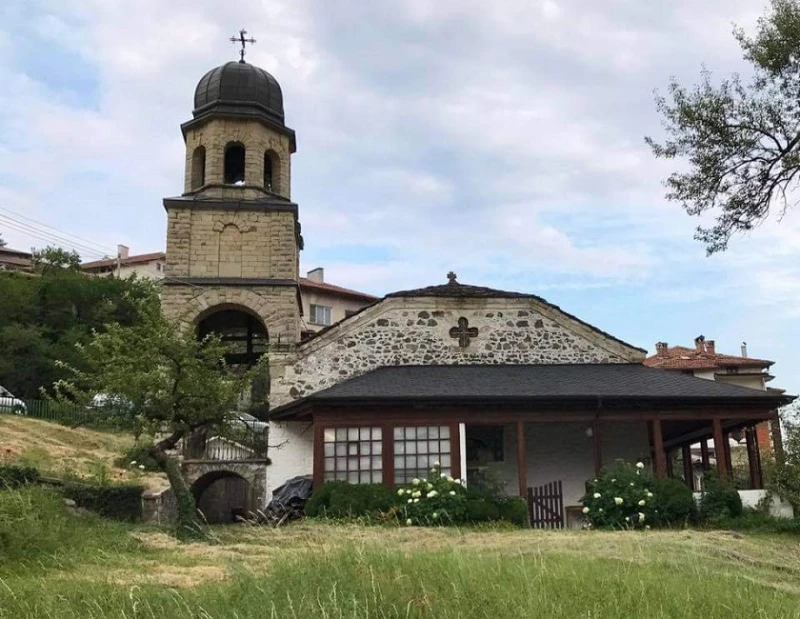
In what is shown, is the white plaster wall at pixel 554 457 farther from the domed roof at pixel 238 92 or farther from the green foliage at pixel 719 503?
the domed roof at pixel 238 92

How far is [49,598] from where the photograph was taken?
6109 mm

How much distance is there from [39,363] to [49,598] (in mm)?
28846

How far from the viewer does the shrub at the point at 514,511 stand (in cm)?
1443

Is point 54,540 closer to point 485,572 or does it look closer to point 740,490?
point 485,572

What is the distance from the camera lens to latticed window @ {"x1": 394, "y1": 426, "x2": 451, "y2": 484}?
15773 mm

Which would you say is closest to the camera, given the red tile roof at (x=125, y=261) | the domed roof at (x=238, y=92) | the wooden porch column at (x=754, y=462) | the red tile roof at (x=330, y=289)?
the wooden porch column at (x=754, y=462)

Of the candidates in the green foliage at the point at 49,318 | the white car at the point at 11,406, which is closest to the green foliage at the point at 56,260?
the green foliage at the point at 49,318

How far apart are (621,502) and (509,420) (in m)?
2.93

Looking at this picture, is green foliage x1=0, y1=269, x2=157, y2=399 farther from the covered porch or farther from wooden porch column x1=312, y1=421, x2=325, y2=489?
the covered porch

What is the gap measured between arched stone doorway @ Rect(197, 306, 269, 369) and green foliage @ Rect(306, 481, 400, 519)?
8775 millimetres

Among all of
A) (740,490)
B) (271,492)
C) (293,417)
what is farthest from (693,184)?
(271,492)

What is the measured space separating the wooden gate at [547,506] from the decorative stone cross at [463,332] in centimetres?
397

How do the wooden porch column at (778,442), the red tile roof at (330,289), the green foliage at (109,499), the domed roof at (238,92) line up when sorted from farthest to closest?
1. the red tile roof at (330,289)
2. the domed roof at (238,92)
3. the wooden porch column at (778,442)
4. the green foliage at (109,499)

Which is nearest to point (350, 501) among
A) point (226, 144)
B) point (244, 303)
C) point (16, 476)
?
point (16, 476)
